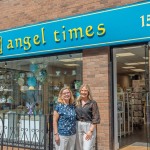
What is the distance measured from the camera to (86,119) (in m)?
5.50

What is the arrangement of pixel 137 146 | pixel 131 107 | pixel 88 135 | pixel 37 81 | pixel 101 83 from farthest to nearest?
pixel 131 107
pixel 37 81
pixel 137 146
pixel 101 83
pixel 88 135

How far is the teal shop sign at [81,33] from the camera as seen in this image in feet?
22.6

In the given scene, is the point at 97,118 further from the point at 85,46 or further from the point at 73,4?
the point at 73,4

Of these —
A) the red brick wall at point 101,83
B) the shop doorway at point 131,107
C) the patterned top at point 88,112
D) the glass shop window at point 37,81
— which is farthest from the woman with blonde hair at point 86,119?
the glass shop window at point 37,81

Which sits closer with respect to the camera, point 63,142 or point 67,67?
point 63,142

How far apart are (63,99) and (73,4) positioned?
352 centimetres

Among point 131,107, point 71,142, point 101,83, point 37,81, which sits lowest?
point 71,142

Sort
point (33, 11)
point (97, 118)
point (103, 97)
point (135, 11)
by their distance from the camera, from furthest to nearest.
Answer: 1. point (33, 11)
2. point (103, 97)
3. point (135, 11)
4. point (97, 118)

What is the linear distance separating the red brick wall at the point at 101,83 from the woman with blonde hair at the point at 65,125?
190 centimetres

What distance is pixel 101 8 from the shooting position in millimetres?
7582

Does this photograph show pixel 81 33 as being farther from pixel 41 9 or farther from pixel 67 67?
pixel 41 9

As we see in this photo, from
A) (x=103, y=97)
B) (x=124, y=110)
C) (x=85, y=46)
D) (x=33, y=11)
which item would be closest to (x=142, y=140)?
(x=124, y=110)

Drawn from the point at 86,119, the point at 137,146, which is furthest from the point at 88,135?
the point at 137,146

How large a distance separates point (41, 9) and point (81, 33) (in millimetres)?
1765
